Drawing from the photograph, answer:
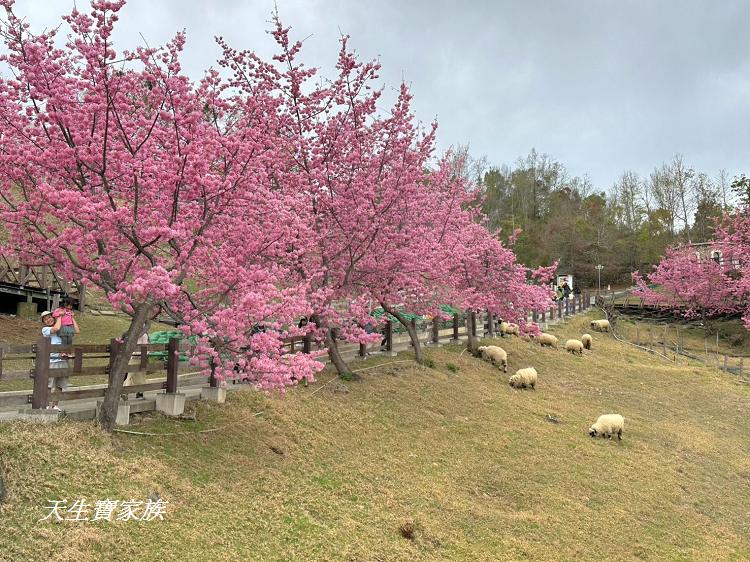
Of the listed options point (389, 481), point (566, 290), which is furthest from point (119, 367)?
point (566, 290)

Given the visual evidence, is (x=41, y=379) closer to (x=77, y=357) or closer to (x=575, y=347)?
(x=77, y=357)

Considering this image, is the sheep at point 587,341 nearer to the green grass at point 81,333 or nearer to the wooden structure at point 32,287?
the green grass at point 81,333

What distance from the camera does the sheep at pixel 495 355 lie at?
66.7 ft

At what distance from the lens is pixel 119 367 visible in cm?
809

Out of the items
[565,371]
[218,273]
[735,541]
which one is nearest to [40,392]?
[218,273]

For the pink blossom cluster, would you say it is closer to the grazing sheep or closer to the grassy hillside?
the grassy hillside

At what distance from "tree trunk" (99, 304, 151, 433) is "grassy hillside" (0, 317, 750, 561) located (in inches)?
13.8

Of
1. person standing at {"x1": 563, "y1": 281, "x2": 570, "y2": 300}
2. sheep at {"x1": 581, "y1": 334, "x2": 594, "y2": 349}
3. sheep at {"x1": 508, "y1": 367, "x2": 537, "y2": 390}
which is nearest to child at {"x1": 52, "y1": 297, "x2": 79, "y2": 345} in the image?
sheep at {"x1": 508, "y1": 367, "x2": 537, "y2": 390}

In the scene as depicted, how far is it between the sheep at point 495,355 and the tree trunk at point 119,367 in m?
14.7

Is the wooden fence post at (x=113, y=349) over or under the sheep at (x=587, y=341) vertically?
over

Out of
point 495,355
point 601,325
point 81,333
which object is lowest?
point 495,355

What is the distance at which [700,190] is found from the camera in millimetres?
59156

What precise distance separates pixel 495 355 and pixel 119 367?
15.1 meters

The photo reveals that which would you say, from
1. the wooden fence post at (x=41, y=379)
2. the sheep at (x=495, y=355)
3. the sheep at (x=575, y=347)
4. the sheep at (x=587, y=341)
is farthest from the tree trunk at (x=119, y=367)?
the sheep at (x=587, y=341)
